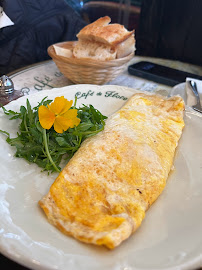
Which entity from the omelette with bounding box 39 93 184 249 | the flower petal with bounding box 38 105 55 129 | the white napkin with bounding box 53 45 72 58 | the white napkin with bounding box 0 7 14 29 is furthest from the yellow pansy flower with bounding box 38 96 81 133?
the white napkin with bounding box 0 7 14 29

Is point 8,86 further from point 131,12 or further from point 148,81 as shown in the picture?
point 131,12

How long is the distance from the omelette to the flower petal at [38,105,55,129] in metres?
0.23

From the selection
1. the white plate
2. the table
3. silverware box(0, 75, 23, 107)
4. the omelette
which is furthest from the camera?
the table

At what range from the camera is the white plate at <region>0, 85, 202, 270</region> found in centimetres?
79

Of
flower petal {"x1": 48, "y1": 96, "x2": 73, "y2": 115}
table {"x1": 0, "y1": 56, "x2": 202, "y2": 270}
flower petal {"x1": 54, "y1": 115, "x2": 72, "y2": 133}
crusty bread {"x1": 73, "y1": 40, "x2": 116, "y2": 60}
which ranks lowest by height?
table {"x1": 0, "y1": 56, "x2": 202, "y2": 270}

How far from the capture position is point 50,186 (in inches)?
47.7

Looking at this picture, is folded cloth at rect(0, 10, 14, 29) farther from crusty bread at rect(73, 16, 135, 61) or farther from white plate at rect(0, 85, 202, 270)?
white plate at rect(0, 85, 202, 270)

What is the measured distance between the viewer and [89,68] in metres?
1.99

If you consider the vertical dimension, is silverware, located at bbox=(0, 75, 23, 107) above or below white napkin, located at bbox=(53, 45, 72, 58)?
below

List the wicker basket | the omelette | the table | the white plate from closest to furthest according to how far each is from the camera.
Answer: the white plate < the omelette < the wicker basket < the table

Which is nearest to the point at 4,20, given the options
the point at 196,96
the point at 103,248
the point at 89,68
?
the point at 89,68

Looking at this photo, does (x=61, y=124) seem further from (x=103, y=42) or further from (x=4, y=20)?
(x=4, y=20)

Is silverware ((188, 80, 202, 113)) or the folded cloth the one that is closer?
silverware ((188, 80, 202, 113))

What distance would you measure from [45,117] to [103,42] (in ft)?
3.58
